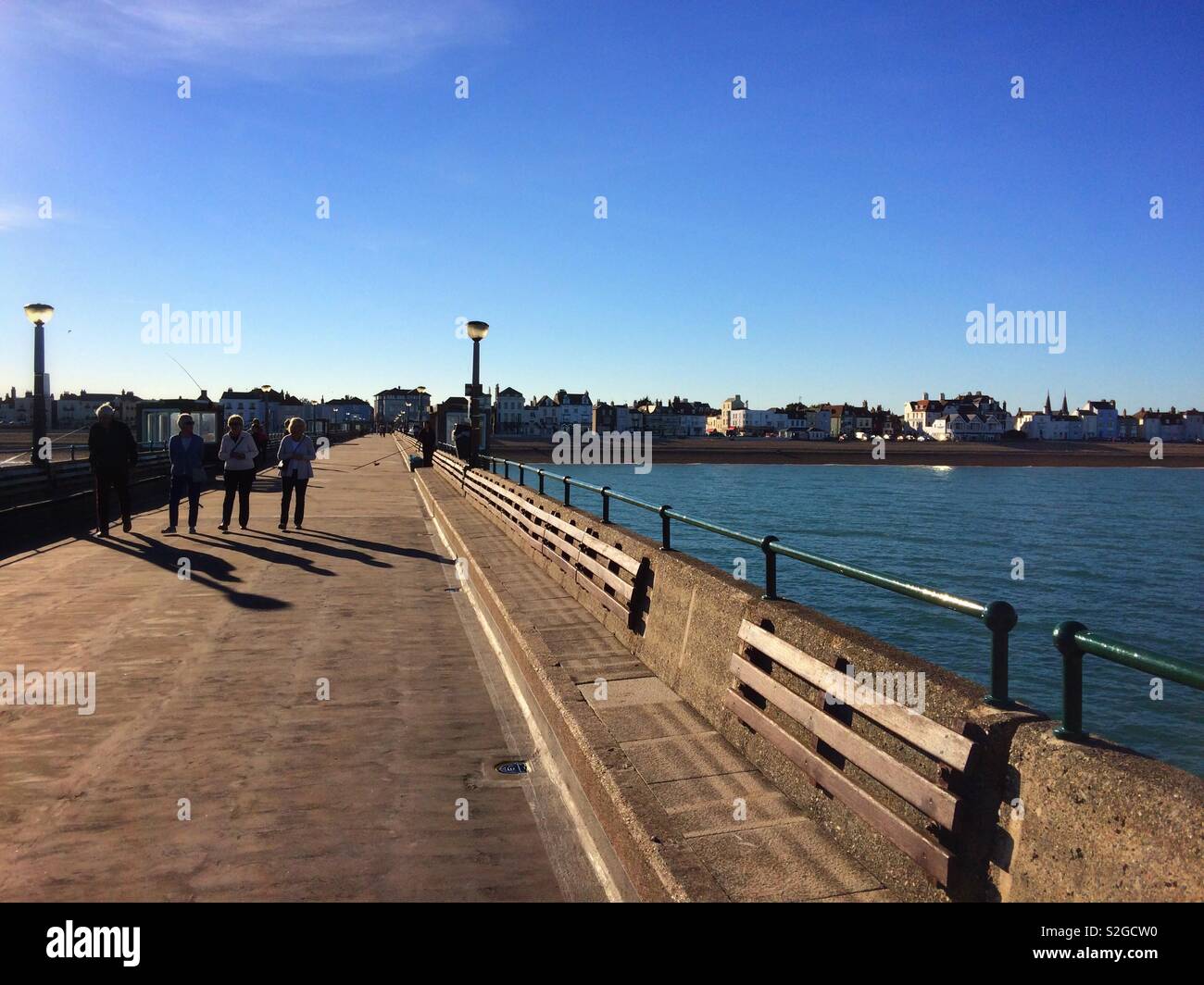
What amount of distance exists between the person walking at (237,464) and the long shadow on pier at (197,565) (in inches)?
61.2

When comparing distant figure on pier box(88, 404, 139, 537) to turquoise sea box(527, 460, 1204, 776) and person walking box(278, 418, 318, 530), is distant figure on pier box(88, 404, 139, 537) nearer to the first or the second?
person walking box(278, 418, 318, 530)

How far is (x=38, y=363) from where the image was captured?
20828 mm

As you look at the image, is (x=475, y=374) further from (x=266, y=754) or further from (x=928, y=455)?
(x=928, y=455)

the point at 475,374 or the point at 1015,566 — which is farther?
the point at 1015,566

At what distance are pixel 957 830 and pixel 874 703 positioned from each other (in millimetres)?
709

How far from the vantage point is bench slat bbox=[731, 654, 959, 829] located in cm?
340

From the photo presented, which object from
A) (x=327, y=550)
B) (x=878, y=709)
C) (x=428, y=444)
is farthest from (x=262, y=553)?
(x=428, y=444)

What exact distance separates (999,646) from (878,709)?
72cm

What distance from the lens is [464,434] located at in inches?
1246

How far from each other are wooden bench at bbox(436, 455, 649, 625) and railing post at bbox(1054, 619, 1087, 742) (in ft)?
15.7

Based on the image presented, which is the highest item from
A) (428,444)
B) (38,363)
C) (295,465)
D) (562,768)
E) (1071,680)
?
(38,363)

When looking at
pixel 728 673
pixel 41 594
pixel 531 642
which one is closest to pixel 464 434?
pixel 41 594

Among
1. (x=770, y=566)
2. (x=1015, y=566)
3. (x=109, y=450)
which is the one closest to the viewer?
(x=770, y=566)
